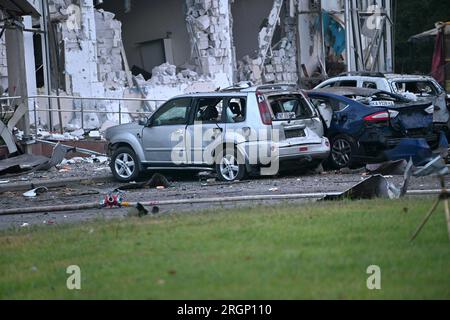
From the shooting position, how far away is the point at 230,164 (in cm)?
1659

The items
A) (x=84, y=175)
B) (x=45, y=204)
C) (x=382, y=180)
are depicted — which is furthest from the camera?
(x=84, y=175)

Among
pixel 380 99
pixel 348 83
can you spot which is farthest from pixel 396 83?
pixel 380 99

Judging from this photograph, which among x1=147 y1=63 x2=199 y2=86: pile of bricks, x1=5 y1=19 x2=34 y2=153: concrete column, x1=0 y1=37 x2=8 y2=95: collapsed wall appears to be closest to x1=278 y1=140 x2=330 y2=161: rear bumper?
x1=5 y1=19 x2=34 y2=153: concrete column

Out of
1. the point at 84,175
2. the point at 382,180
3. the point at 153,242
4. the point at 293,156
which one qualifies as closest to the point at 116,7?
the point at 84,175

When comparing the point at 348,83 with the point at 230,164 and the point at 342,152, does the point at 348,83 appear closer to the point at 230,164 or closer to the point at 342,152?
the point at 342,152

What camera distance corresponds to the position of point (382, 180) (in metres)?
12.1

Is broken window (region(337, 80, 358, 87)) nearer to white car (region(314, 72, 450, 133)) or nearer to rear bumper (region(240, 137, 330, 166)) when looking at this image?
white car (region(314, 72, 450, 133))

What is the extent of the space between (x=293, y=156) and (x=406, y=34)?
29.6 meters

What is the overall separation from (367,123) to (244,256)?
9.68m

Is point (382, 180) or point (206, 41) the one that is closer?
point (382, 180)

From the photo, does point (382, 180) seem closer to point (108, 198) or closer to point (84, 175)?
point (108, 198)

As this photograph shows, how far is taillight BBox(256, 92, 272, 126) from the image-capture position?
16234 mm

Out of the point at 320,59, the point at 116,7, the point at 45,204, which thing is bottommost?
the point at 45,204

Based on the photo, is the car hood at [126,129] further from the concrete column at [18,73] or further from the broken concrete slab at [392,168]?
the broken concrete slab at [392,168]
